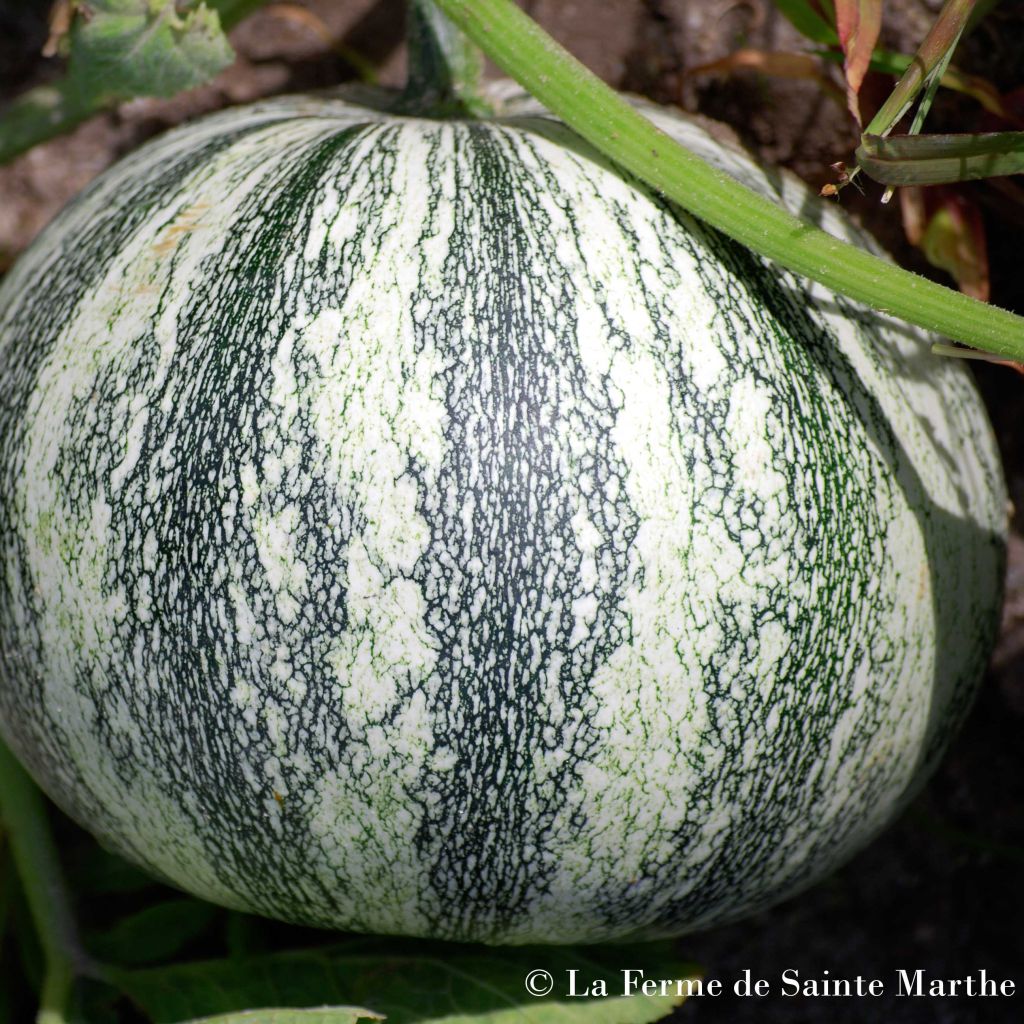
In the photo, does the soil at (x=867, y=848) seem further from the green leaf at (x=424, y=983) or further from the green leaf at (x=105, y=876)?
the green leaf at (x=105, y=876)

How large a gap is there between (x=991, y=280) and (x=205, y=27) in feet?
3.43

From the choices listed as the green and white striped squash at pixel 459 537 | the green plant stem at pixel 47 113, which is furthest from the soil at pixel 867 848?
the green and white striped squash at pixel 459 537

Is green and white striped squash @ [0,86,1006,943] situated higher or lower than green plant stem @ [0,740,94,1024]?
higher

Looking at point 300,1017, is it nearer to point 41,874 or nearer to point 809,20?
point 41,874

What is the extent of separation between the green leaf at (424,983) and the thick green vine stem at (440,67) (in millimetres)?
952

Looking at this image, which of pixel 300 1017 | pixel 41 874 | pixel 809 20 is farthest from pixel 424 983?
pixel 809 20

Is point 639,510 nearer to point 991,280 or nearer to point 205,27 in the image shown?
point 205,27

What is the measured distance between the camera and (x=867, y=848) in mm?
1905

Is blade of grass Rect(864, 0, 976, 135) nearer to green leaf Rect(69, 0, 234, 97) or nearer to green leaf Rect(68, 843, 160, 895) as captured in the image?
green leaf Rect(69, 0, 234, 97)

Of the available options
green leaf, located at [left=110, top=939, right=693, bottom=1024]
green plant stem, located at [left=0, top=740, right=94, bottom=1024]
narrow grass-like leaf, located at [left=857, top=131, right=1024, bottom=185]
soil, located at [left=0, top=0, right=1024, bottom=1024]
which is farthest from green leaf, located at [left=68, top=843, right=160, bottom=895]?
narrow grass-like leaf, located at [left=857, top=131, right=1024, bottom=185]

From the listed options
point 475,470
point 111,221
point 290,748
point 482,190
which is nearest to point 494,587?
point 475,470

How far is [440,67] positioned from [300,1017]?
0.99 metres

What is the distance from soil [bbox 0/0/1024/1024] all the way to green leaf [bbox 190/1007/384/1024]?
34.2 inches

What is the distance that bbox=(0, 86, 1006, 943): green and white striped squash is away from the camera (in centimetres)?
102
